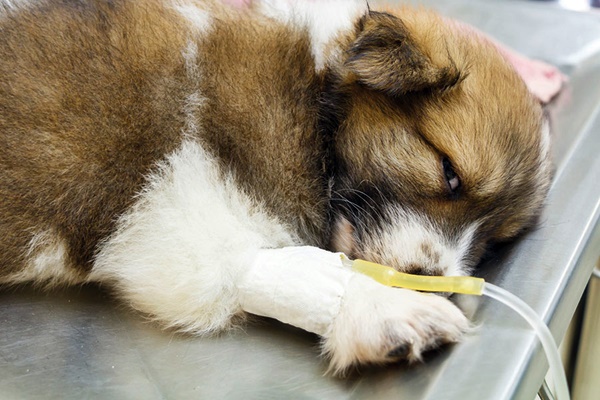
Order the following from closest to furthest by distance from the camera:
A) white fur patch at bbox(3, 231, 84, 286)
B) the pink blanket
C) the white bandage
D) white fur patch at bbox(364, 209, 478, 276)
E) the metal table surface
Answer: the metal table surface → the white bandage → white fur patch at bbox(3, 231, 84, 286) → white fur patch at bbox(364, 209, 478, 276) → the pink blanket

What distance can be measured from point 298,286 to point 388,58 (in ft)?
2.14

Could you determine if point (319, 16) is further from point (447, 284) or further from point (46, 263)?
point (46, 263)

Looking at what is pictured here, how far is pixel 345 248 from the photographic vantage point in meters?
1.88

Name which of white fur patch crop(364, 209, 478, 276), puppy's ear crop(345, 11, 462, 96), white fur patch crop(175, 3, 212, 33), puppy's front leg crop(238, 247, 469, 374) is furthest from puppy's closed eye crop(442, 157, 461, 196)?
white fur patch crop(175, 3, 212, 33)

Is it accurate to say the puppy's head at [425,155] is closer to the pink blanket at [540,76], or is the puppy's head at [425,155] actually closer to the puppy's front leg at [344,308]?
the puppy's front leg at [344,308]

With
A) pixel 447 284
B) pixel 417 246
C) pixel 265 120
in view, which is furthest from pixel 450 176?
pixel 265 120

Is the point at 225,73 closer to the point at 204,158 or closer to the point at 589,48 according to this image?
the point at 204,158

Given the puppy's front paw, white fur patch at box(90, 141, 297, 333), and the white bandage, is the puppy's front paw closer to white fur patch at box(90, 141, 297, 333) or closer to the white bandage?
the white bandage

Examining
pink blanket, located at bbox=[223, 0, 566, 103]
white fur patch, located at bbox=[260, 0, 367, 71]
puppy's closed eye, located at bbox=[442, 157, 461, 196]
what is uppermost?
white fur patch, located at bbox=[260, 0, 367, 71]

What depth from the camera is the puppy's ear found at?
5.74 feet

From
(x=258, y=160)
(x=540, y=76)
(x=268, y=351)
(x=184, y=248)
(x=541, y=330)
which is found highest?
(x=540, y=76)

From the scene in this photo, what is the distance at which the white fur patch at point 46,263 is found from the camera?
1.67m

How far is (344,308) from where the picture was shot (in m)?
1.57

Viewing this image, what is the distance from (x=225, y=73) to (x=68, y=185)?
0.51 m
